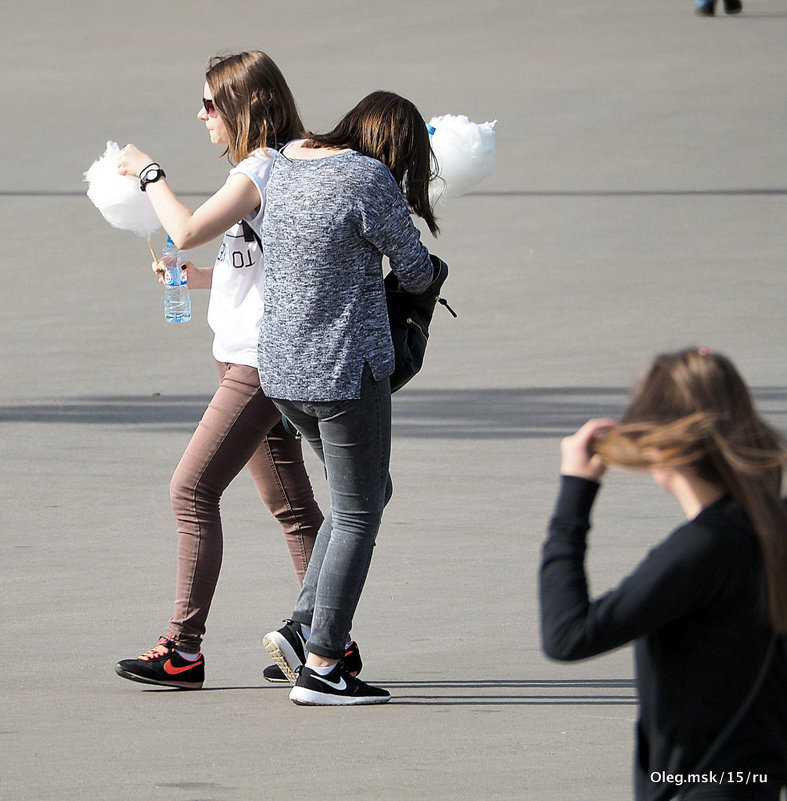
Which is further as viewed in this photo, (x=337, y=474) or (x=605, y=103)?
(x=605, y=103)

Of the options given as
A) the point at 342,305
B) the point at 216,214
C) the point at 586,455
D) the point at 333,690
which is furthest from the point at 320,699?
the point at 586,455

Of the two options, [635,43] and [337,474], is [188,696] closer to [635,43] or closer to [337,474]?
[337,474]

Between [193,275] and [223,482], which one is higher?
[193,275]

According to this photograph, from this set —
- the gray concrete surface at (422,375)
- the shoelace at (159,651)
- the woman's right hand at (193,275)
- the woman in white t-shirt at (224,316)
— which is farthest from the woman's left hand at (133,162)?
the gray concrete surface at (422,375)

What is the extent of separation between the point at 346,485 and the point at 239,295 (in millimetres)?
637

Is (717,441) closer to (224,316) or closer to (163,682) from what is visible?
(224,316)

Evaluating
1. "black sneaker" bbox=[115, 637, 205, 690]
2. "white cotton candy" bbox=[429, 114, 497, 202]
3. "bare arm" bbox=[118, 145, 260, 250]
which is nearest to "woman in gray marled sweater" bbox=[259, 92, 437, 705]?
"bare arm" bbox=[118, 145, 260, 250]

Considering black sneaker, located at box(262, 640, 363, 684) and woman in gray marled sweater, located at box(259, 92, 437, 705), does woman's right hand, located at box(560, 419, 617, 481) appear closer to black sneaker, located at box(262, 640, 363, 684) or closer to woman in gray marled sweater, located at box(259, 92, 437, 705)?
woman in gray marled sweater, located at box(259, 92, 437, 705)

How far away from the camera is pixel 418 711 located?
14.7 feet

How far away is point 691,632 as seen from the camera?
97.9 inches

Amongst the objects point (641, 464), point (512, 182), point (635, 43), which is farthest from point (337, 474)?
point (635, 43)

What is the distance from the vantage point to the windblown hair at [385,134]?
4352 millimetres

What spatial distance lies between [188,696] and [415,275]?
1360 mm

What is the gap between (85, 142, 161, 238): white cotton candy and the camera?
16.5 feet
